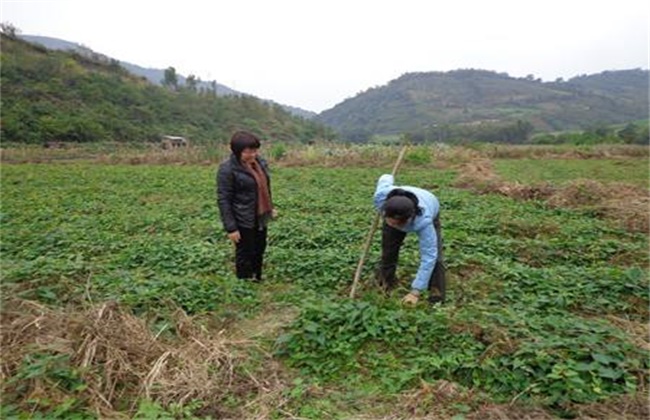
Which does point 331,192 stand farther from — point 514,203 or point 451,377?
point 451,377

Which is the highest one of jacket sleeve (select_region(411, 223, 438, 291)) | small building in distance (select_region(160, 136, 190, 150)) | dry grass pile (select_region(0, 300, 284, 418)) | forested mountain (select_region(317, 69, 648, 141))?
forested mountain (select_region(317, 69, 648, 141))

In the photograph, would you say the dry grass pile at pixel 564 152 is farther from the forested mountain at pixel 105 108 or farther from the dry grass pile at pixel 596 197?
the forested mountain at pixel 105 108

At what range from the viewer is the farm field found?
328 cm

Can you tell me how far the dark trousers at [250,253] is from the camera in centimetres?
543

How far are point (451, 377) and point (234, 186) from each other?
2871mm

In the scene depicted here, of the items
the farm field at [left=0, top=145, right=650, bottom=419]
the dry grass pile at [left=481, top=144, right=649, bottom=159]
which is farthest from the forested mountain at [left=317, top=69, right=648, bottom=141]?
the farm field at [left=0, top=145, right=650, bottom=419]

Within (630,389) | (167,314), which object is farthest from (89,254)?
(630,389)

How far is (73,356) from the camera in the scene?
347cm

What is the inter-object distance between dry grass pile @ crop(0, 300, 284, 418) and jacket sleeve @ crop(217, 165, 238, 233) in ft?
4.80

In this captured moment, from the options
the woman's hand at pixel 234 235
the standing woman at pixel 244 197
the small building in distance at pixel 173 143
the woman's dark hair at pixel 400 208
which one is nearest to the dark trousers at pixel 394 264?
the woman's dark hair at pixel 400 208

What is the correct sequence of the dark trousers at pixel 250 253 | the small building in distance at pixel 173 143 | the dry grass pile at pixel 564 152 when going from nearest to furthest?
the dark trousers at pixel 250 253
the dry grass pile at pixel 564 152
the small building in distance at pixel 173 143

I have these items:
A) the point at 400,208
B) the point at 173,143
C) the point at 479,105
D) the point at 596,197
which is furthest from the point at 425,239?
the point at 479,105

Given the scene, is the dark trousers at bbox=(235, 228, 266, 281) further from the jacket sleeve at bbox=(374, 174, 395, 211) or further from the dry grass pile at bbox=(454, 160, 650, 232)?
the dry grass pile at bbox=(454, 160, 650, 232)

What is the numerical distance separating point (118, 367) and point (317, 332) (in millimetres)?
1499
